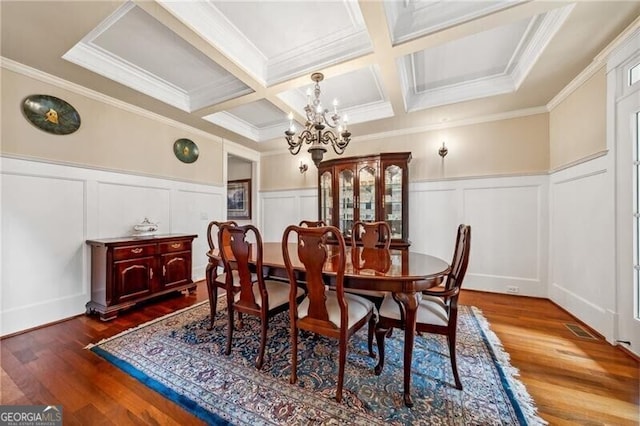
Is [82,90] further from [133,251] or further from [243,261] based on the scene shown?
[243,261]

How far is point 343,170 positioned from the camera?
394 cm

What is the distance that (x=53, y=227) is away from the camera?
2.51m

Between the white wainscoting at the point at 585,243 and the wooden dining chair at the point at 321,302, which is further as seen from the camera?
the white wainscoting at the point at 585,243

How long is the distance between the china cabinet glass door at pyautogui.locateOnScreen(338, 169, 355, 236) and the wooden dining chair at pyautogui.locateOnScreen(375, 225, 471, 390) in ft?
7.29

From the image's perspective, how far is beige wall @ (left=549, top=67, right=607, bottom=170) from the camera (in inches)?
88.4

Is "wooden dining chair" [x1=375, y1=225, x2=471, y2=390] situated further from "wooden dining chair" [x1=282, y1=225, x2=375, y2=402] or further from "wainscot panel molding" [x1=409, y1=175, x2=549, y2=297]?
"wainscot panel molding" [x1=409, y1=175, x2=549, y2=297]

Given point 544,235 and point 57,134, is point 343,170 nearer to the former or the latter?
point 544,235

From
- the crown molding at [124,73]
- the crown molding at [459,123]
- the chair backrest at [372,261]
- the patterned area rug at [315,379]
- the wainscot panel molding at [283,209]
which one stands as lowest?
the patterned area rug at [315,379]

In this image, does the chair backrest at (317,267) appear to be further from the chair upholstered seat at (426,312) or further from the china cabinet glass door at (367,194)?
the china cabinet glass door at (367,194)

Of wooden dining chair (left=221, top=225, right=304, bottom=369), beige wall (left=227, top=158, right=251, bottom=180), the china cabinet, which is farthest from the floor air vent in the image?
beige wall (left=227, top=158, right=251, bottom=180)

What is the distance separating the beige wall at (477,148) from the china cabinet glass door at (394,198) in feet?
1.20

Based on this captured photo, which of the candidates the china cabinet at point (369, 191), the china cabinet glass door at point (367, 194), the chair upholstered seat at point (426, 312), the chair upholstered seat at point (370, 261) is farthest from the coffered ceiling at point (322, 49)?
the chair upholstered seat at point (426, 312)

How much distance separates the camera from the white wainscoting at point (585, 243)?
2.16 metres

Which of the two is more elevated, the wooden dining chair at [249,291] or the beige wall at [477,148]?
the beige wall at [477,148]
